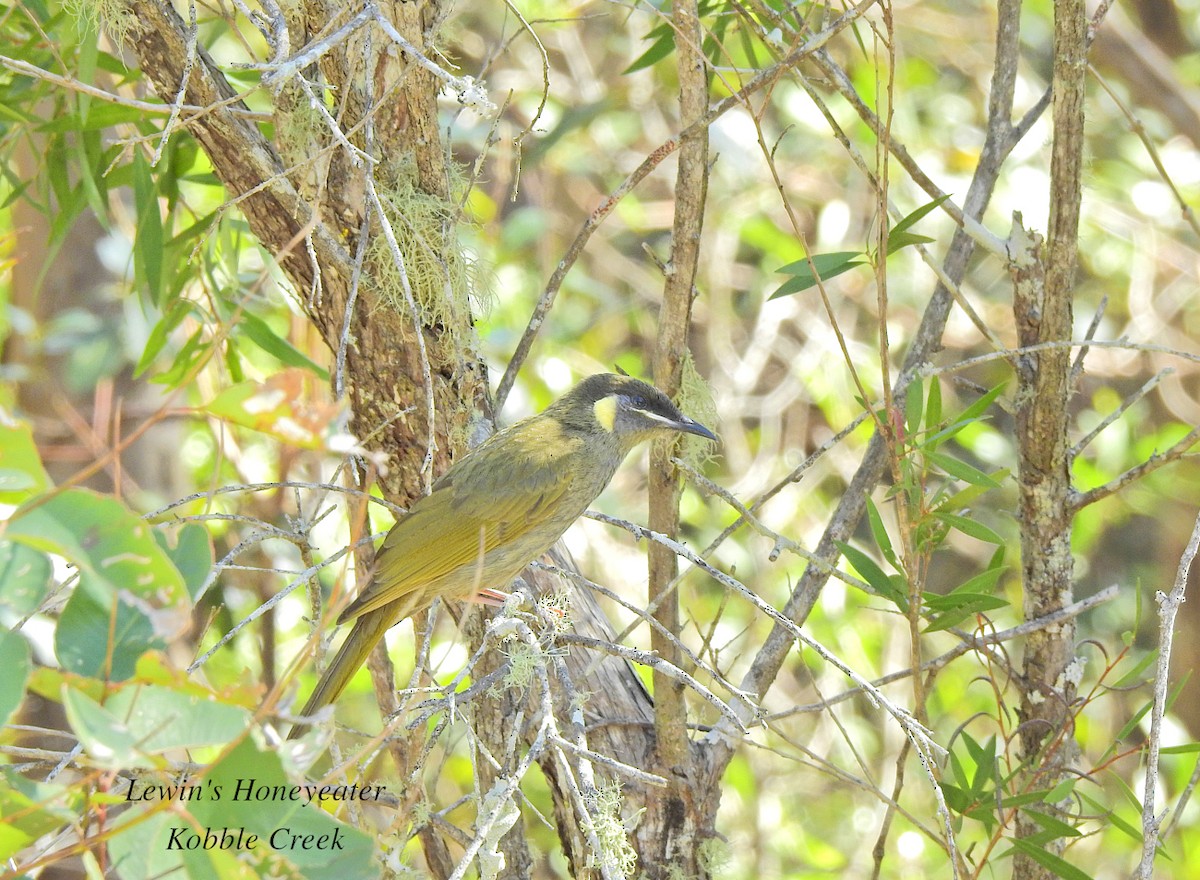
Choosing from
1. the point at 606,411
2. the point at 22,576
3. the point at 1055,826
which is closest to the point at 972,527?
the point at 1055,826

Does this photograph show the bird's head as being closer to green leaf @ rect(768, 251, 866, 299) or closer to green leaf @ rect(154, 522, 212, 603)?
green leaf @ rect(768, 251, 866, 299)

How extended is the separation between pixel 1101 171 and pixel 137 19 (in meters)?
5.84

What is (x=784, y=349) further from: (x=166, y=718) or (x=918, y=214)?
(x=166, y=718)

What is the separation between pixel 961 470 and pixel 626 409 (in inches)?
47.8

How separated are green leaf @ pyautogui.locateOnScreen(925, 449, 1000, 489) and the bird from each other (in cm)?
78

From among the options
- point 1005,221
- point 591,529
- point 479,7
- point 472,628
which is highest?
point 479,7

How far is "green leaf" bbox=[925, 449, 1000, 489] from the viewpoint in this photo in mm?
2748

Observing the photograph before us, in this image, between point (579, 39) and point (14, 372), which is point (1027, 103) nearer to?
point (579, 39)

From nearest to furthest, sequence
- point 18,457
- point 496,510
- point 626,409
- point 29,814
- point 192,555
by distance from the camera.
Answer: point 18,457 → point 29,814 → point 192,555 → point 496,510 → point 626,409

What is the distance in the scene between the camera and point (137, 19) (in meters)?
2.82

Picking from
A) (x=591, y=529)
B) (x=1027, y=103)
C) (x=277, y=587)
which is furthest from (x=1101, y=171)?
(x=277, y=587)

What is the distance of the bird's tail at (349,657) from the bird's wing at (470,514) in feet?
0.19

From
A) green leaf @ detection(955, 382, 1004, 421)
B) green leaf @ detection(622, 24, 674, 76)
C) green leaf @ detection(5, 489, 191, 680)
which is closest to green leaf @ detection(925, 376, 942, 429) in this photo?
green leaf @ detection(955, 382, 1004, 421)

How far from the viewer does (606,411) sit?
12.6 feet
